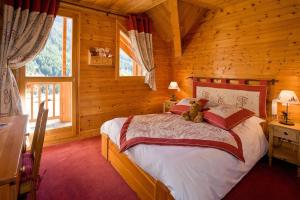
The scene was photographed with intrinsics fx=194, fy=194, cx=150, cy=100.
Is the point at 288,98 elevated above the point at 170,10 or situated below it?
below

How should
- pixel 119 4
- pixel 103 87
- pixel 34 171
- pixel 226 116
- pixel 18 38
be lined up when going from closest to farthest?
pixel 34 171, pixel 226 116, pixel 18 38, pixel 119 4, pixel 103 87

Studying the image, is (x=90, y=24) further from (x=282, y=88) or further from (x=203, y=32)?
(x=282, y=88)

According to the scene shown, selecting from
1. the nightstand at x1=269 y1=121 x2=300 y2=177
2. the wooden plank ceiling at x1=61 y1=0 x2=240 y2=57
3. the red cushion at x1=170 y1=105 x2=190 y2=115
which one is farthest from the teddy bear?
the wooden plank ceiling at x1=61 y1=0 x2=240 y2=57

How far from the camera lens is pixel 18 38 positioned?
2877 mm

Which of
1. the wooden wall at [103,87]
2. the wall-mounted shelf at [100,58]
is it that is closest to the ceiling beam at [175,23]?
the wooden wall at [103,87]

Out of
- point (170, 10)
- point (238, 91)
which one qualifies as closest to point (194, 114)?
point (238, 91)

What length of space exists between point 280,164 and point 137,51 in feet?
10.5

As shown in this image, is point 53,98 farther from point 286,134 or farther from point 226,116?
point 286,134

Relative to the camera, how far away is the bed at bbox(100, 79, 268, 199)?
4.98ft

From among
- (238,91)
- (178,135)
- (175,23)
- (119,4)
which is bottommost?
Answer: (178,135)

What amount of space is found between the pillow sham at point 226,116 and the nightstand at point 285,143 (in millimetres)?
367

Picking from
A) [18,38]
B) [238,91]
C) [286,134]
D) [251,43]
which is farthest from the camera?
[238,91]

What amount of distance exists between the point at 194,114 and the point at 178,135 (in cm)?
85

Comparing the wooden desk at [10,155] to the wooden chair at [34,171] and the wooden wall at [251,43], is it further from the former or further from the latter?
the wooden wall at [251,43]
